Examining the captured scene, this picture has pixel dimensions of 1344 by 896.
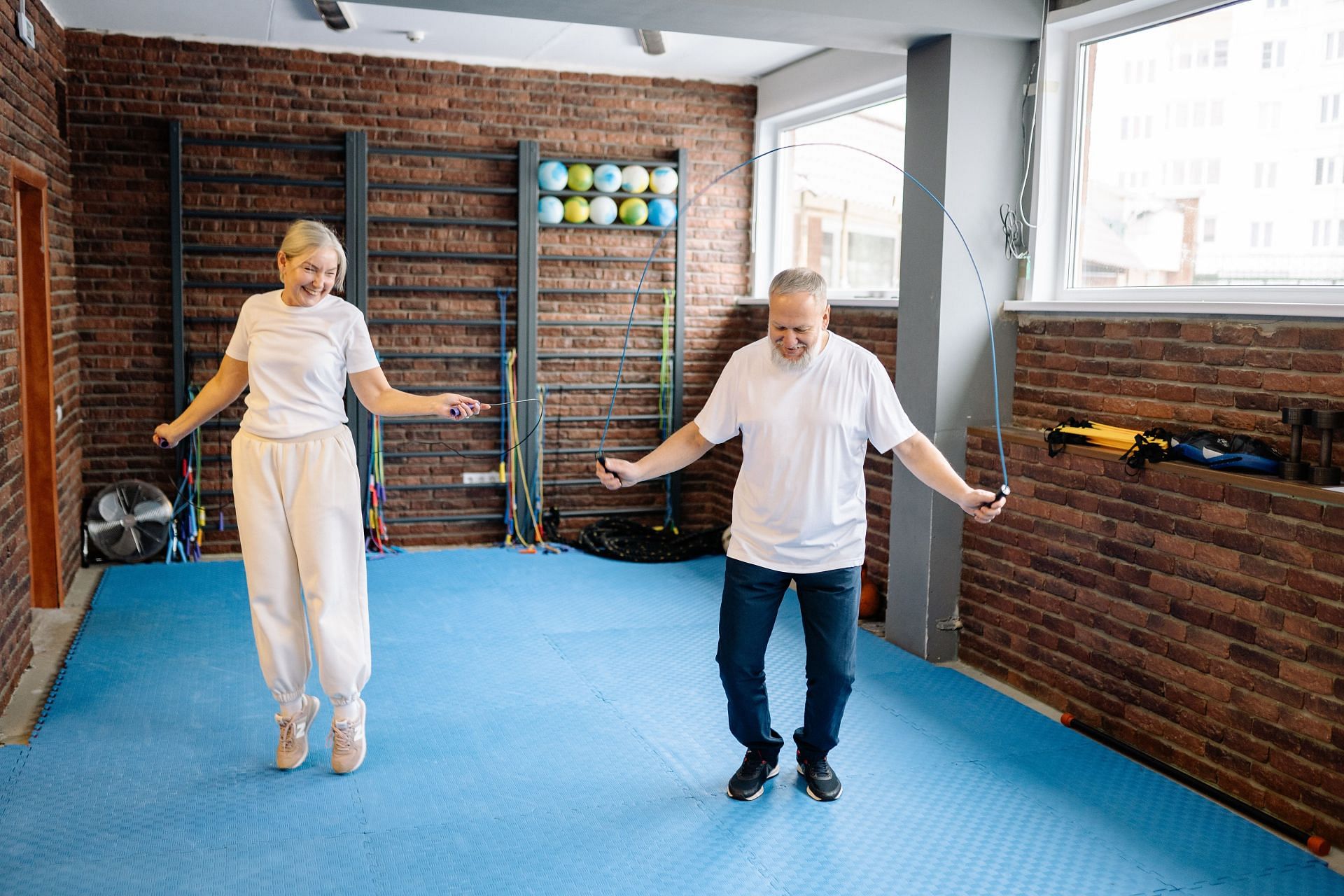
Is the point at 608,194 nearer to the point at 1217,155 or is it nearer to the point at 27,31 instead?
the point at 27,31

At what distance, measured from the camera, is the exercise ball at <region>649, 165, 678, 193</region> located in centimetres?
702

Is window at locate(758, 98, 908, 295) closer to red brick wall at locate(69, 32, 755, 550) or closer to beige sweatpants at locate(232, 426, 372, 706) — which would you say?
red brick wall at locate(69, 32, 755, 550)

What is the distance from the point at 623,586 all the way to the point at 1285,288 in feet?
11.5

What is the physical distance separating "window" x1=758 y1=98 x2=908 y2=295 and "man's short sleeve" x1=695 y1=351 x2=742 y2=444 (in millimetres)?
3003

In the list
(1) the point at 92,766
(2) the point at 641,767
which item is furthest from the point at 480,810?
(1) the point at 92,766

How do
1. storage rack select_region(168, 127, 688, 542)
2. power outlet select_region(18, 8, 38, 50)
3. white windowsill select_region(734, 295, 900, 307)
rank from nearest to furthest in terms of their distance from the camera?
power outlet select_region(18, 8, 38, 50)
white windowsill select_region(734, 295, 900, 307)
storage rack select_region(168, 127, 688, 542)

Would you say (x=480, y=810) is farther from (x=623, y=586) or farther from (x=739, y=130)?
(x=739, y=130)

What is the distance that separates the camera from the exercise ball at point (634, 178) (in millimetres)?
6957

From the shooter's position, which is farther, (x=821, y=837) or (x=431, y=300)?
(x=431, y=300)

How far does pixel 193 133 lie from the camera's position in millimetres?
6375

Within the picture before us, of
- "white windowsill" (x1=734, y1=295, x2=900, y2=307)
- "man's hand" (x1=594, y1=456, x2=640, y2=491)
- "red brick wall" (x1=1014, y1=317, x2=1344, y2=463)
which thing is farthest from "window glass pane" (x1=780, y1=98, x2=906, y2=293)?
"man's hand" (x1=594, y1=456, x2=640, y2=491)

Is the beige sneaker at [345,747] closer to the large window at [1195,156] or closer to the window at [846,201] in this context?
the large window at [1195,156]

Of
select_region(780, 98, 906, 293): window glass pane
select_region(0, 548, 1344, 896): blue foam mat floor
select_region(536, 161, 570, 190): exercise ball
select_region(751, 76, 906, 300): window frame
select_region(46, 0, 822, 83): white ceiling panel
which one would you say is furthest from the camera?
select_region(751, 76, 906, 300): window frame

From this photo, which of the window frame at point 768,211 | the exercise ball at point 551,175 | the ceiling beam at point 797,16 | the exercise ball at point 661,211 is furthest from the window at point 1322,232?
the exercise ball at point 551,175
